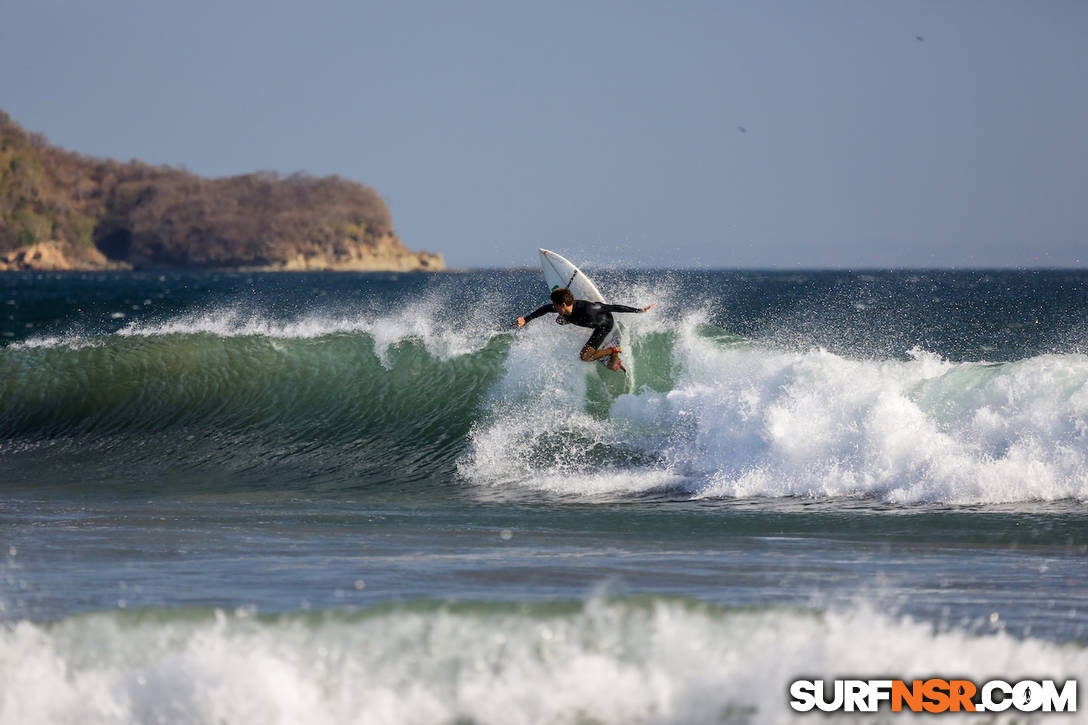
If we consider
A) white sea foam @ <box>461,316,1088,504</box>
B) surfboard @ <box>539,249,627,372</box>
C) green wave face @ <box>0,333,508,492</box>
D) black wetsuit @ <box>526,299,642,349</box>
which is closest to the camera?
white sea foam @ <box>461,316,1088,504</box>

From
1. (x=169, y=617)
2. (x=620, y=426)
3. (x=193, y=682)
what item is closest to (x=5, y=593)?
(x=169, y=617)

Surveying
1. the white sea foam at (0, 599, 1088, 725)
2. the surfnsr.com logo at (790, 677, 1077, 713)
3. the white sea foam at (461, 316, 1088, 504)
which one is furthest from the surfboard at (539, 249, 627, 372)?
the surfnsr.com logo at (790, 677, 1077, 713)

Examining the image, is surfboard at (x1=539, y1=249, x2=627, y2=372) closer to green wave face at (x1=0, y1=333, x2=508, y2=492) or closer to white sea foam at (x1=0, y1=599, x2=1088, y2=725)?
green wave face at (x1=0, y1=333, x2=508, y2=492)

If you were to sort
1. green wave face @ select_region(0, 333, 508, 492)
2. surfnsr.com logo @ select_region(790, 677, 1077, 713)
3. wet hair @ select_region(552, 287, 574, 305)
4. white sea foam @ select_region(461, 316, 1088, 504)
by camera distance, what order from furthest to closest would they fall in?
green wave face @ select_region(0, 333, 508, 492) → wet hair @ select_region(552, 287, 574, 305) → white sea foam @ select_region(461, 316, 1088, 504) → surfnsr.com logo @ select_region(790, 677, 1077, 713)

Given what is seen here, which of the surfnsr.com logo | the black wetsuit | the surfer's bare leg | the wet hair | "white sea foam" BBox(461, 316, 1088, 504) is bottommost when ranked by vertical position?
the surfnsr.com logo

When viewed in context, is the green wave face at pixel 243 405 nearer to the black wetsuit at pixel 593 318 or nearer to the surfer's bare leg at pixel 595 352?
the surfer's bare leg at pixel 595 352

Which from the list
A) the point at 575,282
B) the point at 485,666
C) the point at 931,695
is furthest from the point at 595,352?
the point at 931,695

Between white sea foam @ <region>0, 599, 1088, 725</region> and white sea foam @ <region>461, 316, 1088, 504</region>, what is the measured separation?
5518 mm

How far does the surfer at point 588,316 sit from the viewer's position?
12258mm

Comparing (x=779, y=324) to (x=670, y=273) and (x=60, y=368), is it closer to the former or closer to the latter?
(x=670, y=273)

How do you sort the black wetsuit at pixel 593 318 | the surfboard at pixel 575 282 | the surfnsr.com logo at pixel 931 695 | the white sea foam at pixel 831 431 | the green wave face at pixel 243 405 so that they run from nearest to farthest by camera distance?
the surfnsr.com logo at pixel 931 695 → the white sea foam at pixel 831 431 → the black wetsuit at pixel 593 318 → the green wave face at pixel 243 405 → the surfboard at pixel 575 282

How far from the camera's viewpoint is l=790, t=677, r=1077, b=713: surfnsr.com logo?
4848 millimetres

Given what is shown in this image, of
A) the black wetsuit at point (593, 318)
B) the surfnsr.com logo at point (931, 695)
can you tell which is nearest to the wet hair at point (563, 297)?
the black wetsuit at point (593, 318)

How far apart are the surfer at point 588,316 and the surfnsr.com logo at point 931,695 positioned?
7419mm
